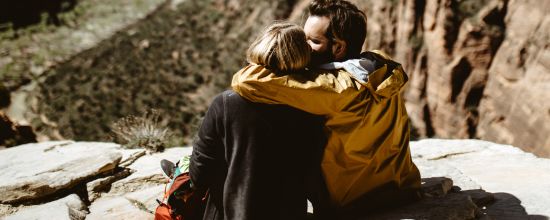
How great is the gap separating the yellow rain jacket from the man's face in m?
0.20

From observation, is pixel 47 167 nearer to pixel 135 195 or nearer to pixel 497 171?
pixel 135 195

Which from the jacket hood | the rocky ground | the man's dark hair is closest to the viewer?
the jacket hood

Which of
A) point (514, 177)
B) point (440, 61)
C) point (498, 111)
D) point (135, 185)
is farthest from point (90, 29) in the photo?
point (514, 177)

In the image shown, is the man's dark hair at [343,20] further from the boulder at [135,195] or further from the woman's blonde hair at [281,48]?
the boulder at [135,195]

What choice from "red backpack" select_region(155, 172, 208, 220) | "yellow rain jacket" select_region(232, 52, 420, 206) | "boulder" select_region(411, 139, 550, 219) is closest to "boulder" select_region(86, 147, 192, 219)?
"red backpack" select_region(155, 172, 208, 220)

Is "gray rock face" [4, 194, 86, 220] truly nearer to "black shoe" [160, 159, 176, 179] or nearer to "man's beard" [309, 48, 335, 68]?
"black shoe" [160, 159, 176, 179]

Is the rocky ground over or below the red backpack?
below

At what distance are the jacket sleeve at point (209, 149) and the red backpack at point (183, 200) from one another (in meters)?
0.17

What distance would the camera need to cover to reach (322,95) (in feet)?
7.55

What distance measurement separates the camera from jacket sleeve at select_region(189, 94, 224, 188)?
7.88 ft

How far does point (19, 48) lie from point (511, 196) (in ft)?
68.5

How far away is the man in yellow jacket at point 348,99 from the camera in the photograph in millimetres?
2281

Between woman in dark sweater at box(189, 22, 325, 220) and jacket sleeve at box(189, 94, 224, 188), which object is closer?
woman in dark sweater at box(189, 22, 325, 220)

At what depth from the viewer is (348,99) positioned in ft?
7.87
